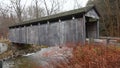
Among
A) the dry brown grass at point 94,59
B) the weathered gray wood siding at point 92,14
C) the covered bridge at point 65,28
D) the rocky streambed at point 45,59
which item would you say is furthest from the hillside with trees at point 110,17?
the dry brown grass at point 94,59

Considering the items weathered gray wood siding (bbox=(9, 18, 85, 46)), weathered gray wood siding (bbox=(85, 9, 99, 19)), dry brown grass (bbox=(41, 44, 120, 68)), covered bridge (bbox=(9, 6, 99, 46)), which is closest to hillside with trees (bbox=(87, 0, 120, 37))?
covered bridge (bbox=(9, 6, 99, 46))

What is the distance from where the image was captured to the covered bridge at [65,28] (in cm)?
925

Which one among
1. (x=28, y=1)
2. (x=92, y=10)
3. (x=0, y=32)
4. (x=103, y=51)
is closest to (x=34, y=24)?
(x=92, y=10)

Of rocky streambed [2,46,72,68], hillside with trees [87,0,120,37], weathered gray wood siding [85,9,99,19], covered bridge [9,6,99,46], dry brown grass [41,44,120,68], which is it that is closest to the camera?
dry brown grass [41,44,120,68]

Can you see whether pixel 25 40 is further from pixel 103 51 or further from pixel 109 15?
pixel 103 51

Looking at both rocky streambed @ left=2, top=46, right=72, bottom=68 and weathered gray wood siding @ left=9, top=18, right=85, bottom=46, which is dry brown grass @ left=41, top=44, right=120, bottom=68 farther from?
weathered gray wood siding @ left=9, top=18, right=85, bottom=46

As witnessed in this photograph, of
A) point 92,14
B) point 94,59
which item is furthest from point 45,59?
point 92,14

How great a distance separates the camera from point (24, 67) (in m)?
11.1

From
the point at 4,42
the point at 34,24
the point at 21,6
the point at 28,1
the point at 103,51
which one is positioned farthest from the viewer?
the point at 28,1

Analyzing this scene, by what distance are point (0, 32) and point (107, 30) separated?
746 inches

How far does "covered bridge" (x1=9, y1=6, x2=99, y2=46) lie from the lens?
9.25 meters

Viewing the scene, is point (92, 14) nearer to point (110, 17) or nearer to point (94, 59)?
point (94, 59)

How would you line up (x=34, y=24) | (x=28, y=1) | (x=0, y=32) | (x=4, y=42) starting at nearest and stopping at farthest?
1. (x=34, y=24)
2. (x=4, y=42)
3. (x=0, y=32)
4. (x=28, y=1)

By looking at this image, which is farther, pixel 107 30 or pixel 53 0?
pixel 53 0
